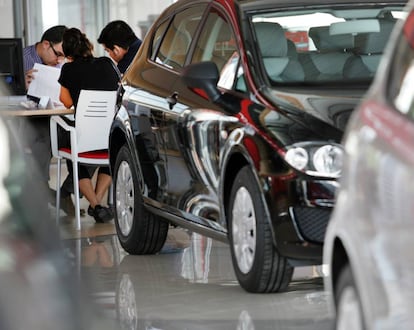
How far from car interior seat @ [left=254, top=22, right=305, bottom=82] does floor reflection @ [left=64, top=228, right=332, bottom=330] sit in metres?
1.04

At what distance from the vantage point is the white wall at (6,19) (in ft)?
59.5

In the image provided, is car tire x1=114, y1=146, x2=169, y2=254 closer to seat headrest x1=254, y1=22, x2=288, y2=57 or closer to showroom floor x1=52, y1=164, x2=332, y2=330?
showroom floor x1=52, y1=164, x2=332, y2=330

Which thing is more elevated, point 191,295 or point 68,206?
point 191,295

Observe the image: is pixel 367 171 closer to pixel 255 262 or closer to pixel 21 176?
pixel 21 176

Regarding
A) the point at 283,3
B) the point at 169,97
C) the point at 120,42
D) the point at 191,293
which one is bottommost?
the point at 191,293

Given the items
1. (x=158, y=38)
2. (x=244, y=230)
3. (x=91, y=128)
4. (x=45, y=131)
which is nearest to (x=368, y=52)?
(x=244, y=230)

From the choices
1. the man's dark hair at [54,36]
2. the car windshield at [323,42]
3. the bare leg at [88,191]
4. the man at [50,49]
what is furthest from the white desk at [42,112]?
the car windshield at [323,42]

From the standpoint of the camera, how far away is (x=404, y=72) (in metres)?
3.54

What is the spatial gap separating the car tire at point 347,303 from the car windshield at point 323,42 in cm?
280

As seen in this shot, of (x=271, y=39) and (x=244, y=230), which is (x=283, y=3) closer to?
(x=271, y=39)

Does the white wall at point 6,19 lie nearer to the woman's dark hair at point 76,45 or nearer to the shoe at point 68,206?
the shoe at point 68,206

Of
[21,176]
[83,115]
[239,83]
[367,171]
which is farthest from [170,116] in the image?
[21,176]

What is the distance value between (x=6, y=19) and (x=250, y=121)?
40.8 feet

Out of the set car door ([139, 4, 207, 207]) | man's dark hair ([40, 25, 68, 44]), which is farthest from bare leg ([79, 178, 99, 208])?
man's dark hair ([40, 25, 68, 44])
